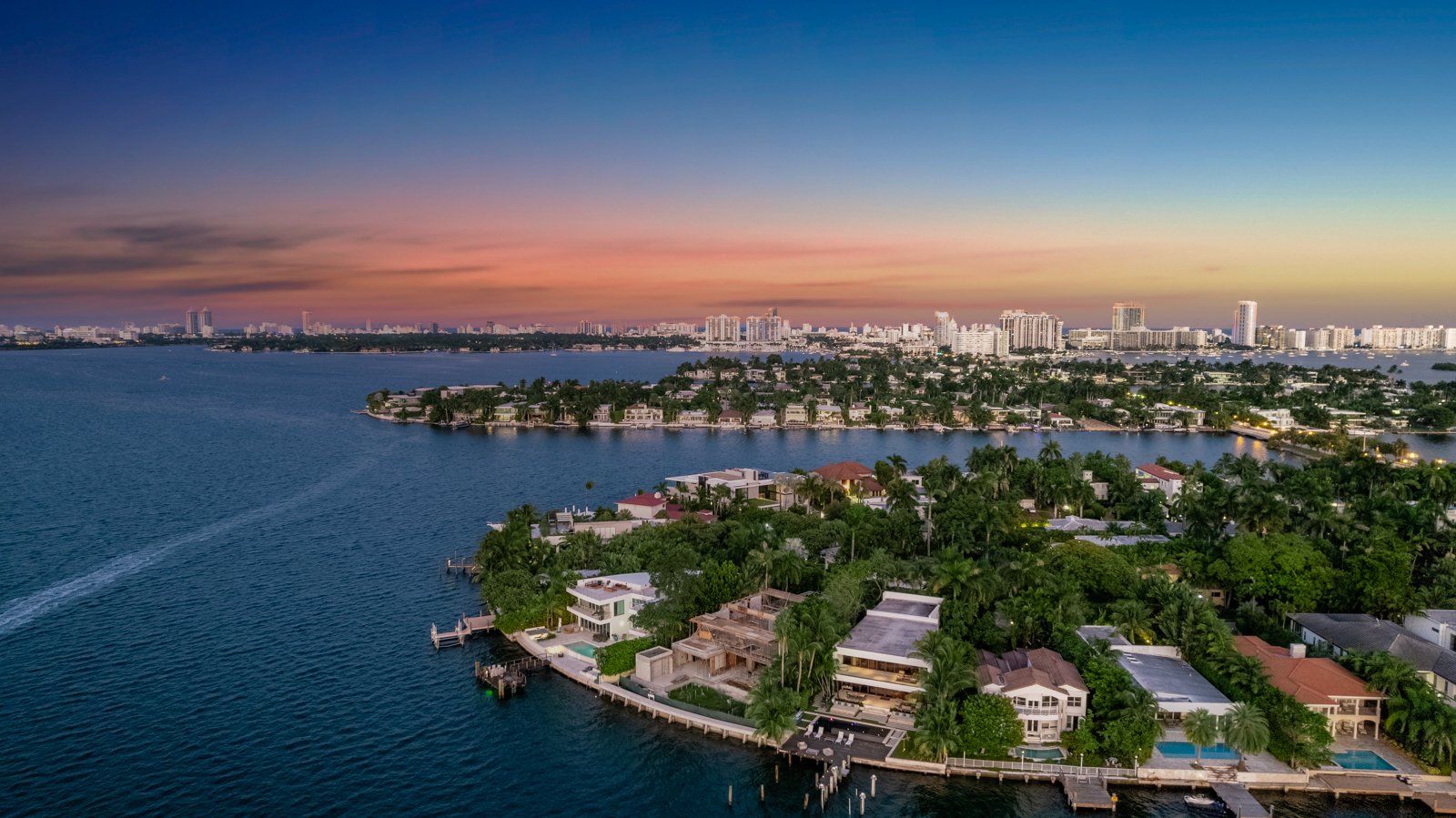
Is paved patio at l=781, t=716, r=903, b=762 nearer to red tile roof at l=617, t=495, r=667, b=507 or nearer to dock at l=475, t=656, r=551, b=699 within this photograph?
dock at l=475, t=656, r=551, b=699

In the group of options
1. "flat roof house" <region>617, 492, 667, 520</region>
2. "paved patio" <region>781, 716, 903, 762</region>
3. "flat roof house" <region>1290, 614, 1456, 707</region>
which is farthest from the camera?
"flat roof house" <region>617, 492, 667, 520</region>

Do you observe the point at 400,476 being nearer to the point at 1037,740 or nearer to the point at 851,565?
the point at 851,565

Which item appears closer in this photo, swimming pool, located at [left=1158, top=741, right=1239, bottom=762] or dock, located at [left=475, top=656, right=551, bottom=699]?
swimming pool, located at [left=1158, top=741, right=1239, bottom=762]

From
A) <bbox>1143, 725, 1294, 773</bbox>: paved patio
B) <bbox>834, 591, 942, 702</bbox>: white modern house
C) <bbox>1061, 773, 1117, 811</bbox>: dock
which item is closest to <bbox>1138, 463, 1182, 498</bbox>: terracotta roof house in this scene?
<bbox>834, 591, 942, 702</bbox>: white modern house

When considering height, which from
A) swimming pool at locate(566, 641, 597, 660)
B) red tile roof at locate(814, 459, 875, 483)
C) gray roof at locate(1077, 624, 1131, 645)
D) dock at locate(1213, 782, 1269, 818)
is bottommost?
dock at locate(1213, 782, 1269, 818)

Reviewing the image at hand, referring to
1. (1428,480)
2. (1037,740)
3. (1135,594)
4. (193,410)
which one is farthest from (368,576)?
(193,410)

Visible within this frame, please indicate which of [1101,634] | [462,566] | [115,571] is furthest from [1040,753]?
[115,571]

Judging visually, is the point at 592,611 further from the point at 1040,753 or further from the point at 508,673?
the point at 1040,753
